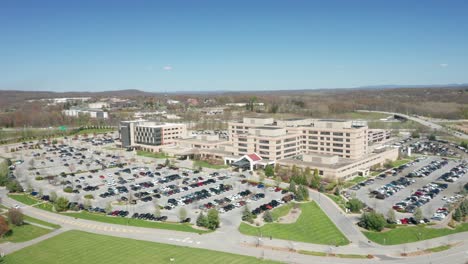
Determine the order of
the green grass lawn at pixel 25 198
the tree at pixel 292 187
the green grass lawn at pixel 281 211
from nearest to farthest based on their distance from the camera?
the green grass lawn at pixel 281 211 < the green grass lawn at pixel 25 198 < the tree at pixel 292 187

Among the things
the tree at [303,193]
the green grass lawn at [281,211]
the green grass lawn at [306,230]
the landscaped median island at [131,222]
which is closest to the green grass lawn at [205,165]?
the tree at [303,193]

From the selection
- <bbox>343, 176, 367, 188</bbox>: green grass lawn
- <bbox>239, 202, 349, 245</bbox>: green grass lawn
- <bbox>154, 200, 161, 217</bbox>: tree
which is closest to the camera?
<bbox>239, 202, 349, 245</bbox>: green grass lawn

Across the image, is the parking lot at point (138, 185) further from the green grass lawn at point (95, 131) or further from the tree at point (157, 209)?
the green grass lawn at point (95, 131)

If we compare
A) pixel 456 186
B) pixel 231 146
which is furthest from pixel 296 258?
pixel 231 146

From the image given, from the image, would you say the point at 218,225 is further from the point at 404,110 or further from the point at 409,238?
the point at 404,110

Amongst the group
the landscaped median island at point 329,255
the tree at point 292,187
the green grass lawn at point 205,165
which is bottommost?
the landscaped median island at point 329,255

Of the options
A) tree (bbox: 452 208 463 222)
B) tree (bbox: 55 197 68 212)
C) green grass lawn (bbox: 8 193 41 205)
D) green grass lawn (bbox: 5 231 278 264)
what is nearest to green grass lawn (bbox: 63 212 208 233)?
tree (bbox: 55 197 68 212)

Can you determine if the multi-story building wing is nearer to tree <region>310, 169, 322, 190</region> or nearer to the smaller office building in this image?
tree <region>310, 169, 322, 190</region>
